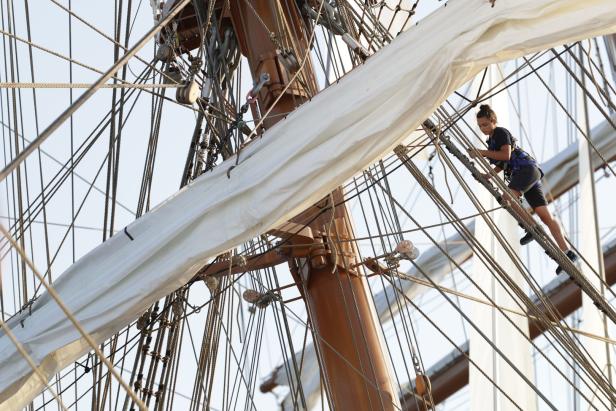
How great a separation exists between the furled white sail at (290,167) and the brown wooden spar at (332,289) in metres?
0.69

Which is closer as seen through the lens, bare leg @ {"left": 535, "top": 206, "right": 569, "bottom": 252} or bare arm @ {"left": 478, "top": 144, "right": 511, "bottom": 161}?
bare arm @ {"left": 478, "top": 144, "right": 511, "bottom": 161}

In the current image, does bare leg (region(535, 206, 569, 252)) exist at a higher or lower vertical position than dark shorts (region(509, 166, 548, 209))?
lower

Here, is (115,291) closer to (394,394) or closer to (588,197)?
(394,394)

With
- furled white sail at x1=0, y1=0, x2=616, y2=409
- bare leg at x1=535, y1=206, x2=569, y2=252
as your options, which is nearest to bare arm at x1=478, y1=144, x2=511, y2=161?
bare leg at x1=535, y1=206, x2=569, y2=252

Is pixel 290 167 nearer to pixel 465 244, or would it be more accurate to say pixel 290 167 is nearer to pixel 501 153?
pixel 501 153

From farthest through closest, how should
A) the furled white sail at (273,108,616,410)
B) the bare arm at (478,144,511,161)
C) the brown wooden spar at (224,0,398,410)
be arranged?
the furled white sail at (273,108,616,410) → the brown wooden spar at (224,0,398,410) → the bare arm at (478,144,511,161)

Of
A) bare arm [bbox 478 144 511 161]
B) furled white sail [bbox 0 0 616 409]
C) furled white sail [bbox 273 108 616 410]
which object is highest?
furled white sail [bbox 273 108 616 410]

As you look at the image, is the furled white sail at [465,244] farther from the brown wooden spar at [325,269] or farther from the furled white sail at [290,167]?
the furled white sail at [290,167]

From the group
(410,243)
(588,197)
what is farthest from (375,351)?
(588,197)

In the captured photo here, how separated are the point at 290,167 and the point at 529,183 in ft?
4.42

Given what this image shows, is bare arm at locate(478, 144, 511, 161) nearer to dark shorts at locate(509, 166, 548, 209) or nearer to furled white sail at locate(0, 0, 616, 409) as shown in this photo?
dark shorts at locate(509, 166, 548, 209)

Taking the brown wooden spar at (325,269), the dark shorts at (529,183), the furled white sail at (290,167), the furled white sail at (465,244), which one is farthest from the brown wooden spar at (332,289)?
the furled white sail at (465,244)

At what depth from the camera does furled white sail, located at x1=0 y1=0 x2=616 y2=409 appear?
182 inches

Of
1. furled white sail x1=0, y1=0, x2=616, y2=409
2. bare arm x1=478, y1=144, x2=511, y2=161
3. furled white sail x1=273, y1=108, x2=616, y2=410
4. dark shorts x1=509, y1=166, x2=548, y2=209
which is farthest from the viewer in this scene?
furled white sail x1=273, y1=108, x2=616, y2=410
